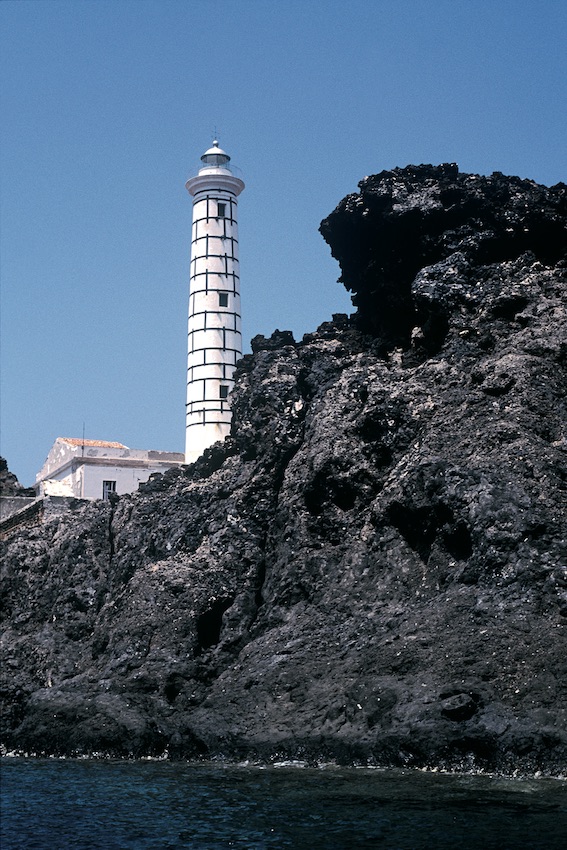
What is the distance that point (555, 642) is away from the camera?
67.3ft

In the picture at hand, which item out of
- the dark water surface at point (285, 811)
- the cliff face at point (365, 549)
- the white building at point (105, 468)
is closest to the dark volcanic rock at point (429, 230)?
the cliff face at point (365, 549)

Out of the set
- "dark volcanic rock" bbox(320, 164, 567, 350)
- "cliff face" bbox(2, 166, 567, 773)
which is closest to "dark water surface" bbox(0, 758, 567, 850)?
"cliff face" bbox(2, 166, 567, 773)

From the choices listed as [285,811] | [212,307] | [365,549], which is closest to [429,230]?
[365,549]

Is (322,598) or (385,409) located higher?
(385,409)

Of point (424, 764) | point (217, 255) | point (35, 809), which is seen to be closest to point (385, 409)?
point (424, 764)

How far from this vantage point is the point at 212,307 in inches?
2077

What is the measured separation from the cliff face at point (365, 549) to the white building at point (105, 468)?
16730 millimetres

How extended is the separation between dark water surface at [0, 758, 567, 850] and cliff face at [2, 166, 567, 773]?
131 cm

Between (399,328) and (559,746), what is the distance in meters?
14.5

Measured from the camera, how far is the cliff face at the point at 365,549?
2128 cm

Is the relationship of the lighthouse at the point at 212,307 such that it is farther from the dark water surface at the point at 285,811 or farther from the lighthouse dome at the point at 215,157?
the dark water surface at the point at 285,811

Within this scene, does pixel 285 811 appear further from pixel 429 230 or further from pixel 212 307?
pixel 212 307

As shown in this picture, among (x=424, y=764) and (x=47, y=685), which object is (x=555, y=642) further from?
(x=47, y=685)

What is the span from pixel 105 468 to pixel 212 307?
8.60 m
